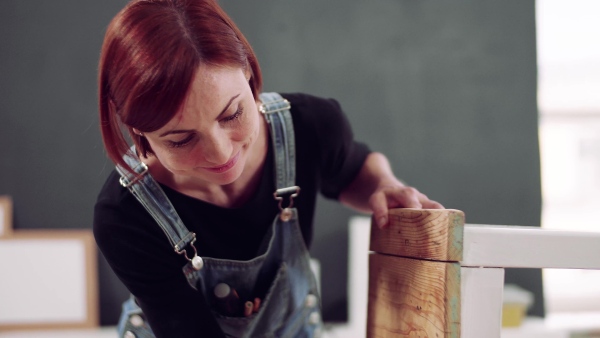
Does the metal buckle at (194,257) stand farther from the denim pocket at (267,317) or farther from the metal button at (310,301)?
the metal button at (310,301)

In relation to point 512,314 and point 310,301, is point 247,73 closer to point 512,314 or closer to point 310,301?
point 310,301

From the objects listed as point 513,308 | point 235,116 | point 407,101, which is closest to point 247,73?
point 235,116

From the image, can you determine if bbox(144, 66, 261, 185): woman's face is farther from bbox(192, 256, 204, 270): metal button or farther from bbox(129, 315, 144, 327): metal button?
bbox(129, 315, 144, 327): metal button

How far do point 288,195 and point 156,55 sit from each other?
1.02 feet

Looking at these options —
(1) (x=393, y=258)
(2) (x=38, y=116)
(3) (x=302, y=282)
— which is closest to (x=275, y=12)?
(2) (x=38, y=116)

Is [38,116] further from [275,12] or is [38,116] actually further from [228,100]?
[228,100]

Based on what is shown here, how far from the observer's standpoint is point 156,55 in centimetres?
52

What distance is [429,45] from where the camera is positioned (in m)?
1.58

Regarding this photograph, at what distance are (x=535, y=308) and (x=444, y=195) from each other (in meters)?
0.49

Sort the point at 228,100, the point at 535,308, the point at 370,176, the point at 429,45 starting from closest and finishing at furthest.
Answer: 1. the point at 228,100
2. the point at 370,176
3. the point at 429,45
4. the point at 535,308

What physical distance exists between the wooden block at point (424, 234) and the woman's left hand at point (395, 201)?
17 mm

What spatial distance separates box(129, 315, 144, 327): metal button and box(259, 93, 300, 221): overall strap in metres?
0.29

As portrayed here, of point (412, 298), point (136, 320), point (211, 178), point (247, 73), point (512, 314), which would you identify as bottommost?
point (512, 314)

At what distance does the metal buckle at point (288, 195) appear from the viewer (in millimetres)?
749
